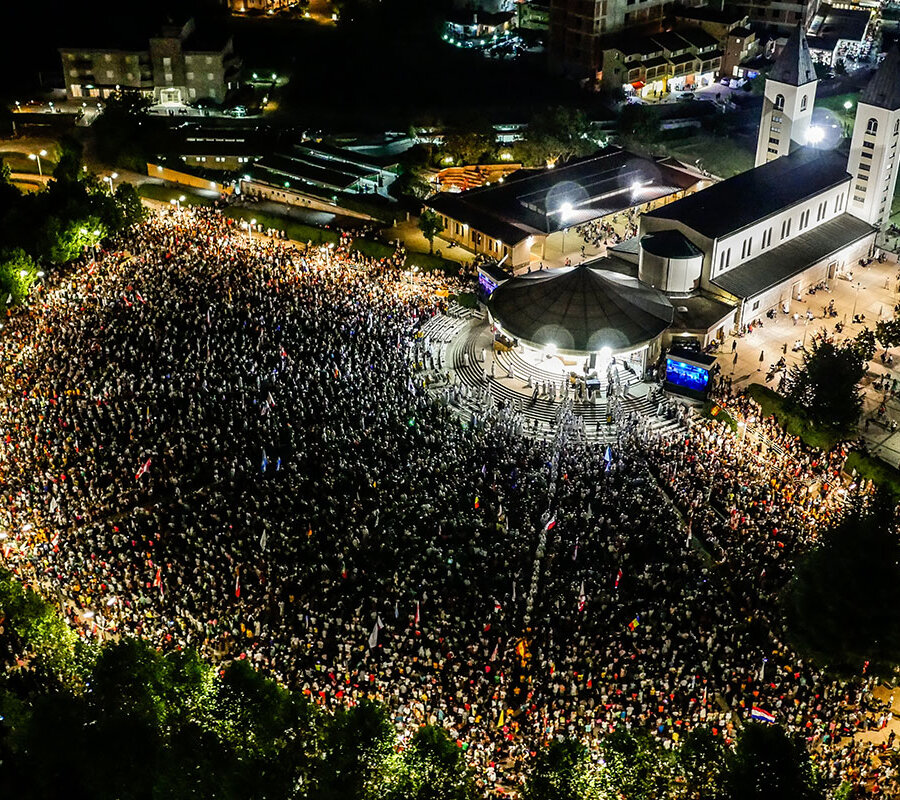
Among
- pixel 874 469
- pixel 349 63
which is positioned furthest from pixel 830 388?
pixel 349 63

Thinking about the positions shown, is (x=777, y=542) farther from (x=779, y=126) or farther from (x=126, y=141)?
(x=126, y=141)

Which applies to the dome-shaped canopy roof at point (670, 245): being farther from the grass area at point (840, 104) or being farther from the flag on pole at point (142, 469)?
the grass area at point (840, 104)

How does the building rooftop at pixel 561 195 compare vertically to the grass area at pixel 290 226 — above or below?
above

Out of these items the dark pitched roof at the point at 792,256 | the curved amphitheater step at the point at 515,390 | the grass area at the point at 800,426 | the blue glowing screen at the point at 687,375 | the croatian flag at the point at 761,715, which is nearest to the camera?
the croatian flag at the point at 761,715

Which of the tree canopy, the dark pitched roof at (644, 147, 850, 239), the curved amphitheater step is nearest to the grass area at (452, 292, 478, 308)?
the curved amphitheater step

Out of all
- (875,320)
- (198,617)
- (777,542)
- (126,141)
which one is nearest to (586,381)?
(777,542)

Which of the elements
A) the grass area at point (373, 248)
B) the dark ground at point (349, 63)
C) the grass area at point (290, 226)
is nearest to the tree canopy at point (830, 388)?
the grass area at point (373, 248)

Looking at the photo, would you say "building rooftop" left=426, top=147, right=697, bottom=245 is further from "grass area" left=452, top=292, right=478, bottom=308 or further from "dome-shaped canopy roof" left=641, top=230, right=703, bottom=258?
"dome-shaped canopy roof" left=641, top=230, right=703, bottom=258
